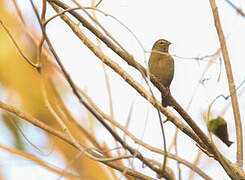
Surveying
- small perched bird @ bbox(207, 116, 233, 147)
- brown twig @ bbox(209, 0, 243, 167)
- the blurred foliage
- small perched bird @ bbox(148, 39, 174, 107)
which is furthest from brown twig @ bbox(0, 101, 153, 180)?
small perched bird @ bbox(148, 39, 174, 107)

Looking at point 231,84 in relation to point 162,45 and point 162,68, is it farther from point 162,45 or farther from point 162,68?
point 162,45

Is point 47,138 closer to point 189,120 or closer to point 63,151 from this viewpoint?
point 63,151

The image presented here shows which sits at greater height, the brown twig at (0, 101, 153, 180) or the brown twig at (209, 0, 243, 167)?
the brown twig at (209, 0, 243, 167)

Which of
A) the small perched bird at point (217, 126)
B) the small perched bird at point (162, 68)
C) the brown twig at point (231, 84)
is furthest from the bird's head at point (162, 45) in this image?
the small perched bird at point (217, 126)

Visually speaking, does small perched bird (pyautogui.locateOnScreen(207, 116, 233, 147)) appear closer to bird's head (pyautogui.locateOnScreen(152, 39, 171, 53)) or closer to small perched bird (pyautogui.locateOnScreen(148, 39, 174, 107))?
small perched bird (pyautogui.locateOnScreen(148, 39, 174, 107))

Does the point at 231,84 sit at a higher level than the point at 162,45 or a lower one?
lower

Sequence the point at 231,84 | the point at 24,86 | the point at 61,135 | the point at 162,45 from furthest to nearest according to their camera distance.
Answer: the point at 162,45 → the point at 24,86 → the point at 231,84 → the point at 61,135

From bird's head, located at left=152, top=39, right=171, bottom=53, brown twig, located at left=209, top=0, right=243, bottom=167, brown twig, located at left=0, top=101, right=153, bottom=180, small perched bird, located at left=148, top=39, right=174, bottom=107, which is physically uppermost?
bird's head, located at left=152, top=39, right=171, bottom=53

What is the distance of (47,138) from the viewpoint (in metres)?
3.48

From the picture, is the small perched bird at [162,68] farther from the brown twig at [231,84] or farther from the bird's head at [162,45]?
the brown twig at [231,84]

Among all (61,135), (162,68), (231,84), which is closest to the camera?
(61,135)

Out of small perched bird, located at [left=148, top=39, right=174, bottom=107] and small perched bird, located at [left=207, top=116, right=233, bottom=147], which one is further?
small perched bird, located at [left=148, top=39, right=174, bottom=107]

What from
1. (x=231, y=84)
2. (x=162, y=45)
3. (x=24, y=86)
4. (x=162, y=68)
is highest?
(x=162, y=45)

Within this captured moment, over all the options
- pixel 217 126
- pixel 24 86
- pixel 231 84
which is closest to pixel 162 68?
pixel 24 86
